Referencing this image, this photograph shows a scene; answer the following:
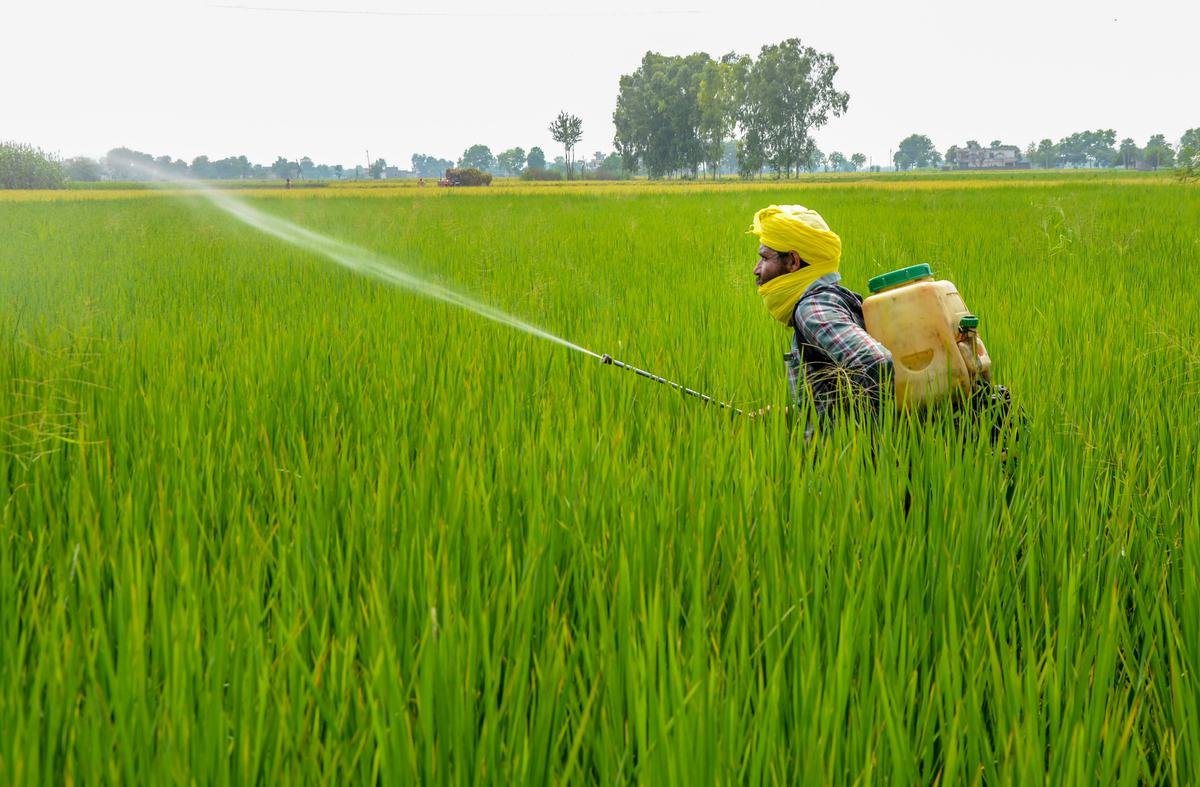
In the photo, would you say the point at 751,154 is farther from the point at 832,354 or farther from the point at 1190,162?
the point at 832,354

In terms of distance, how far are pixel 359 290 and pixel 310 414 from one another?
3.46 m

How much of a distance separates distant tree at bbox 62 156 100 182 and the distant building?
111 metres

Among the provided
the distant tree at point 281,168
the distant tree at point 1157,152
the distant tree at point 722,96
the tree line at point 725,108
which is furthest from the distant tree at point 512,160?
the distant tree at point 1157,152

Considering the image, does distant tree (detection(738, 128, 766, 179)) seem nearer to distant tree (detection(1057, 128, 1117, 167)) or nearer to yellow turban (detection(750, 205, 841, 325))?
yellow turban (detection(750, 205, 841, 325))

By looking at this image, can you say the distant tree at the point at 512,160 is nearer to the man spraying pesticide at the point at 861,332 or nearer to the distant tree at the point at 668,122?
the distant tree at the point at 668,122

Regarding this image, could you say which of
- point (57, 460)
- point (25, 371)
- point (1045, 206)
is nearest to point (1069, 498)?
point (57, 460)

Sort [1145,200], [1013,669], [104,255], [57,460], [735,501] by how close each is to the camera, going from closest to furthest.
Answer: [1013,669] → [735,501] → [57,460] → [104,255] → [1145,200]

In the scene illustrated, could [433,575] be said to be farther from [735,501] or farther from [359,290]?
[359,290]

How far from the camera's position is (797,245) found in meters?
2.55

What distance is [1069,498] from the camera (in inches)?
77.5

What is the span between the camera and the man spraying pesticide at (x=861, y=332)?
2.26 metres

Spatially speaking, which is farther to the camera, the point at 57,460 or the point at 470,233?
the point at 470,233

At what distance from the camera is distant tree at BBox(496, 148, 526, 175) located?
498 ft

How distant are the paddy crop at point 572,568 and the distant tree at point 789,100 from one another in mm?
74908
